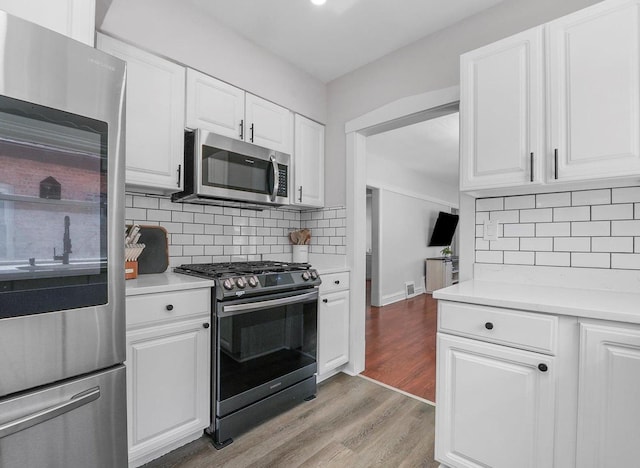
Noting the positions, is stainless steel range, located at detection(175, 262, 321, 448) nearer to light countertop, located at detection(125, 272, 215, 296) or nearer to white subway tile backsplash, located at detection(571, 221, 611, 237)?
light countertop, located at detection(125, 272, 215, 296)

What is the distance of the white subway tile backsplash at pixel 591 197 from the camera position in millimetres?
1635

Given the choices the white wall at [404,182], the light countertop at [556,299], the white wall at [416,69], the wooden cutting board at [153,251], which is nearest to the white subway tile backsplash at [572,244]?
the light countertop at [556,299]

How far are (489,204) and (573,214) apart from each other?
1.37ft

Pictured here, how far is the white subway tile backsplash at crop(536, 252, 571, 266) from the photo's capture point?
5.69 feet

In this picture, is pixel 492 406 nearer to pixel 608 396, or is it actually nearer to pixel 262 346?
pixel 608 396

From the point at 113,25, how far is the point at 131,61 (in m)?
0.18

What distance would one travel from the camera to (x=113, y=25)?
175cm

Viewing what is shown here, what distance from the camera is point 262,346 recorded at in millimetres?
2012

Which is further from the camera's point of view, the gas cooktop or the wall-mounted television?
the wall-mounted television

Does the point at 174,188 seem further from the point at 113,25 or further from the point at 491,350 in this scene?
the point at 491,350

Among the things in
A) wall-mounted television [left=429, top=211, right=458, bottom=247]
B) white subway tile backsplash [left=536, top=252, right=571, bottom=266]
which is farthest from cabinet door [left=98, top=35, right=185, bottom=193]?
wall-mounted television [left=429, top=211, right=458, bottom=247]

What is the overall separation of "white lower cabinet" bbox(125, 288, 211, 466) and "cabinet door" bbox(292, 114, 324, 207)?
1302 mm

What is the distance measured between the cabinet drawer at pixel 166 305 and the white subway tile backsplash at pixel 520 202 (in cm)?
180

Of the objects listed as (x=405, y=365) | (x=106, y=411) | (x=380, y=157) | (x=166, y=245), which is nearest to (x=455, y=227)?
(x=380, y=157)
